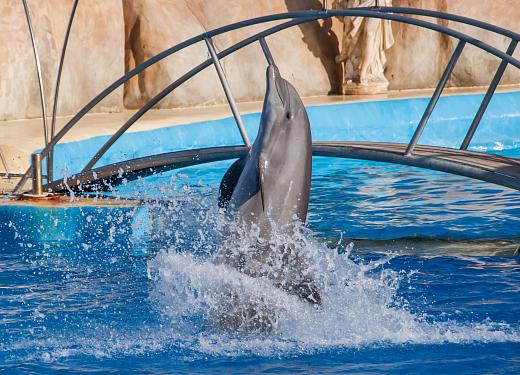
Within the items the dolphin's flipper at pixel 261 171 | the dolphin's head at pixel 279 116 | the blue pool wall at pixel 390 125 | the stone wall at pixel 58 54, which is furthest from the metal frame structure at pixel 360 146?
the stone wall at pixel 58 54

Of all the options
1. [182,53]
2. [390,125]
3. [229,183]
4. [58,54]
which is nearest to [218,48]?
[182,53]

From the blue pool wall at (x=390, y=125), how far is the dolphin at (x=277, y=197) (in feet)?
19.9

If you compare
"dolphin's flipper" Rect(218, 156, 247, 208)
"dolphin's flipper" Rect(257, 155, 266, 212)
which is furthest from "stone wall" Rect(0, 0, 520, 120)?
"dolphin's flipper" Rect(257, 155, 266, 212)

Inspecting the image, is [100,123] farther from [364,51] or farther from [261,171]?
[261,171]

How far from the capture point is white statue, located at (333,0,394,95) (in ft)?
48.0

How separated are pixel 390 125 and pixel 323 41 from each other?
3764 mm

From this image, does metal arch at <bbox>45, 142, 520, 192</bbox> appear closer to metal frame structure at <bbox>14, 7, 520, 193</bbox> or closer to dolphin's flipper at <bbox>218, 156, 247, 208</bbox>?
metal frame structure at <bbox>14, 7, 520, 193</bbox>

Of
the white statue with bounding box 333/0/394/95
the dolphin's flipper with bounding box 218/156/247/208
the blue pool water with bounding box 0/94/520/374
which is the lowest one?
the blue pool water with bounding box 0/94/520/374

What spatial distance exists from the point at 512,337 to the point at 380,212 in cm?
315

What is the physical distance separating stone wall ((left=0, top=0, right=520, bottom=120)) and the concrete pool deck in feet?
1.40

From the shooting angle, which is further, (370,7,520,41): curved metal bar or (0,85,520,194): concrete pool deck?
(0,85,520,194): concrete pool deck

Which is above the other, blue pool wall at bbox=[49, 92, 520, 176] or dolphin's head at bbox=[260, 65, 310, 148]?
dolphin's head at bbox=[260, 65, 310, 148]

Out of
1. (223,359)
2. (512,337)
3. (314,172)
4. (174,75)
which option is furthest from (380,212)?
(174,75)

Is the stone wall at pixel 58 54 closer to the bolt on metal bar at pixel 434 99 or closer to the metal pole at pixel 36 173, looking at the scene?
the metal pole at pixel 36 173
